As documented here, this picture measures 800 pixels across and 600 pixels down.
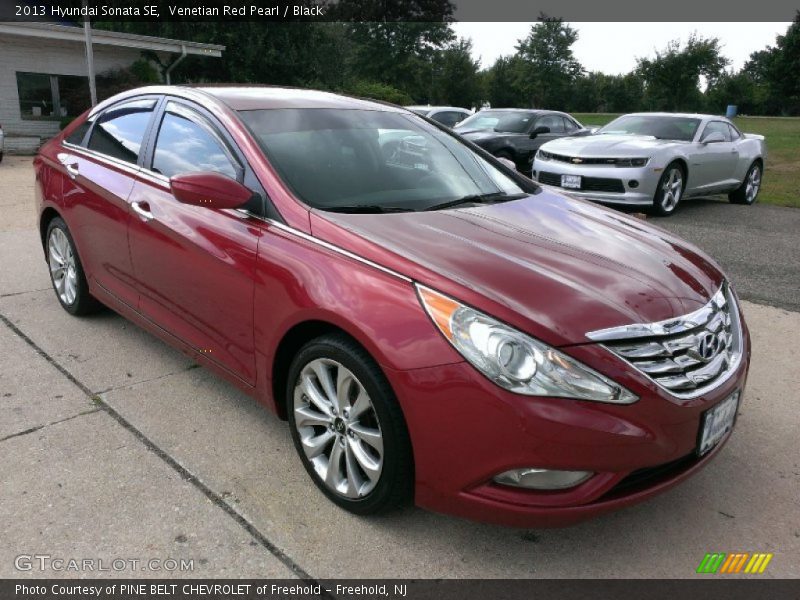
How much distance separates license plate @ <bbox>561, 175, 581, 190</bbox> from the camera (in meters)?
8.92

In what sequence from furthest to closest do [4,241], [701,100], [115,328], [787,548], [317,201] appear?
[701,100]
[4,241]
[115,328]
[317,201]
[787,548]

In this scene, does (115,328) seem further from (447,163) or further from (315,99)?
(447,163)

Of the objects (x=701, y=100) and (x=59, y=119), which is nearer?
(x=59, y=119)

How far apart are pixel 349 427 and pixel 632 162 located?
24.3 ft

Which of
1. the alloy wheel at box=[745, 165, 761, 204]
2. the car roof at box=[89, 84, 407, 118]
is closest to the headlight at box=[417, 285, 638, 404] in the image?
the car roof at box=[89, 84, 407, 118]

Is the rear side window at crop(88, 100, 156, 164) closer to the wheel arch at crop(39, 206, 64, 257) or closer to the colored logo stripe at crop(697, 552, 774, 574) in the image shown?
the wheel arch at crop(39, 206, 64, 257)

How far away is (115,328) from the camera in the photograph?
4.27 metres

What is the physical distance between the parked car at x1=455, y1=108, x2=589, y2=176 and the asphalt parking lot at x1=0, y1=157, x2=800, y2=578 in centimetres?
867

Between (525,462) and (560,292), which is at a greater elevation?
(560,292)

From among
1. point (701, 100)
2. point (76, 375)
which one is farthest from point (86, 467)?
point (701, 100)

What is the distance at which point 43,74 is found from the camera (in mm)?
19750

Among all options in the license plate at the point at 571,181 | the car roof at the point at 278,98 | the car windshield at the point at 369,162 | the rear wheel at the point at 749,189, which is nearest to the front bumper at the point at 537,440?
the car windshield at the point at 369,162

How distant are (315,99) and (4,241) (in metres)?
4.75

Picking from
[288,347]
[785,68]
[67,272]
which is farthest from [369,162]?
[785,68]
